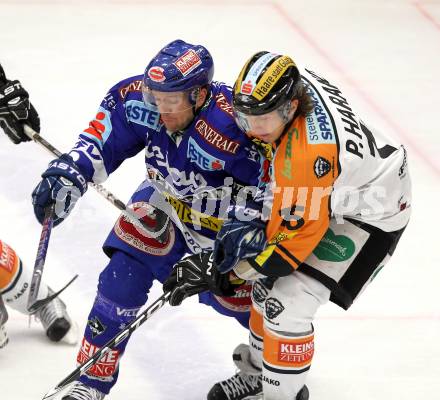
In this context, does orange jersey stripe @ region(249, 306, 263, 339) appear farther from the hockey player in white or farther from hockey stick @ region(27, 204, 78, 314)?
hockey stick @ region(27, 204, 78, 314)

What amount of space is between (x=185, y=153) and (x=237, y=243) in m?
0.44

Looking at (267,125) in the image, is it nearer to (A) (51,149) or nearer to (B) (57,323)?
(A) (51,149)

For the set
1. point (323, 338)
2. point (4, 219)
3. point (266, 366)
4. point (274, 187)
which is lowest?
point (4, 219)

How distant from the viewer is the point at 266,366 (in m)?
3.45

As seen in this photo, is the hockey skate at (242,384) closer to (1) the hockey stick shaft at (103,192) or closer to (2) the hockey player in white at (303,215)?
(2) the hockey player in white at (303,215)

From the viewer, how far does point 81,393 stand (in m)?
3.70

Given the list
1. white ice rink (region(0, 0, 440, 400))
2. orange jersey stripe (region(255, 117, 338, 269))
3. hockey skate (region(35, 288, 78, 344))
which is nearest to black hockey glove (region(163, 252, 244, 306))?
orange jersey stripe (region(255, 117, 338, 269))

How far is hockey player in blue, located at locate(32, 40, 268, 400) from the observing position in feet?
11.5

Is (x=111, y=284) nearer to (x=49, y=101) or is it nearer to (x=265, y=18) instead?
(x=49, y=101)

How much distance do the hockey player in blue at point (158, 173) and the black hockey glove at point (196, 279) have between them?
8 cm

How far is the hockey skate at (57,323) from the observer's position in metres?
4.18

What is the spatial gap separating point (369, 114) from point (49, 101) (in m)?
1.63

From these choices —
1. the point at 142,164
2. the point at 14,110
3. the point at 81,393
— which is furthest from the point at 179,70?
the point at 142,164

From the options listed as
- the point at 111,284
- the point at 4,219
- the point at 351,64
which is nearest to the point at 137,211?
the point at 111,284
